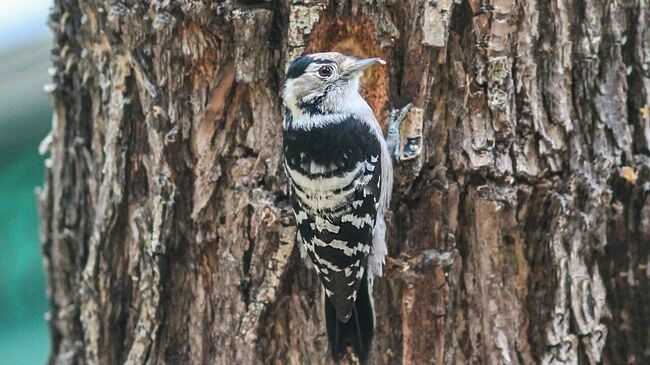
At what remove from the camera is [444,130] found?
3.12 metres

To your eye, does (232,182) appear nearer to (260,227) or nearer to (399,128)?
(260,227)

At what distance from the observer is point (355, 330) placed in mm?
3127

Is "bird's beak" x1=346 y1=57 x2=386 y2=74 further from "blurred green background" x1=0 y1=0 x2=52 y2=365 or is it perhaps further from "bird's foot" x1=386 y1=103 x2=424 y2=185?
"blurred green background" x1=0 y1=0 x2=52 y2=365

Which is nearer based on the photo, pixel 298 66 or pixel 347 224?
pixel 298 66

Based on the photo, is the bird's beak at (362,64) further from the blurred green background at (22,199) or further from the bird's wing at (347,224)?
the blurred green background at (22,199)

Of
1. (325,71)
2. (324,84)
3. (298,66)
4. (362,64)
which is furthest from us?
(324,84)

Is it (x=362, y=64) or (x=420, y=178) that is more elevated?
(x=362, y=64)

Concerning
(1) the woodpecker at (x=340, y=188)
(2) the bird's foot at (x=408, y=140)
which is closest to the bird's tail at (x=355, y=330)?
(1) the woodpecker at (x=340, y=188)

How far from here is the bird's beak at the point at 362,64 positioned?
3084mm

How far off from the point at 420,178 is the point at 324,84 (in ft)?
2.25

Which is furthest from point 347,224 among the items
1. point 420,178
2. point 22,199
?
point 22,199

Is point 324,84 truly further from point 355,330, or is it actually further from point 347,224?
point 355,330

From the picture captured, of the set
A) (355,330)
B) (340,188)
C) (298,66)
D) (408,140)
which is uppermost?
(298,66)

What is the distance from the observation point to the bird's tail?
10.3 ft
